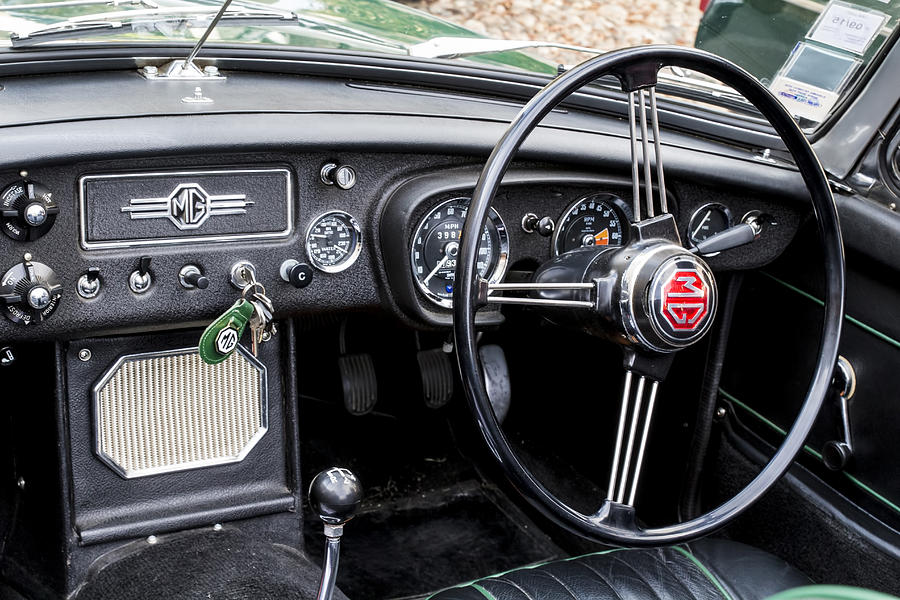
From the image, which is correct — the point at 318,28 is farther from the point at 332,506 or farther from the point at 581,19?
the point at 581,19

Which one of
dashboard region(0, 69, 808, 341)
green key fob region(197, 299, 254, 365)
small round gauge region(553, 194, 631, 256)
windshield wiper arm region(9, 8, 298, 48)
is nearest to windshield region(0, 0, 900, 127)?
windshield wiper arm region(9, 8, 298, 48)

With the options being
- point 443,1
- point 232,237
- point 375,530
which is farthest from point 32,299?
point 443,1

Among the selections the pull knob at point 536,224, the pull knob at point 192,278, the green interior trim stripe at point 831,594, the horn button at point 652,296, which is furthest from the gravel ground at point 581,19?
the green interior trim stripe at point 831,594

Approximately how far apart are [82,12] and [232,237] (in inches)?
22.4

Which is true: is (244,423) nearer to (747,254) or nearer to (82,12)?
(82,12)

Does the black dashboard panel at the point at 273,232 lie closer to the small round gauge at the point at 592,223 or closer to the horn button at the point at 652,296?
the small round gauge at the point at 592,223

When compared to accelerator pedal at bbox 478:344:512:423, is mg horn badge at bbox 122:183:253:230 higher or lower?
higher

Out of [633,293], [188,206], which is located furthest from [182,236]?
[633,293]

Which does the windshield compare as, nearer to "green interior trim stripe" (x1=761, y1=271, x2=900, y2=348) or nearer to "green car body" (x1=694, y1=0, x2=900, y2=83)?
"green car body" (x1=694, y1=0, x2=900, y2=83)

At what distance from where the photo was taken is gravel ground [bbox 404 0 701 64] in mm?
6176

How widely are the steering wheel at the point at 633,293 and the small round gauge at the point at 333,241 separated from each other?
0.40 metres

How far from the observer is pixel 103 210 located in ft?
5.73

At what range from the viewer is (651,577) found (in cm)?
178

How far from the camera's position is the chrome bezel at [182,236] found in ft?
5.66
